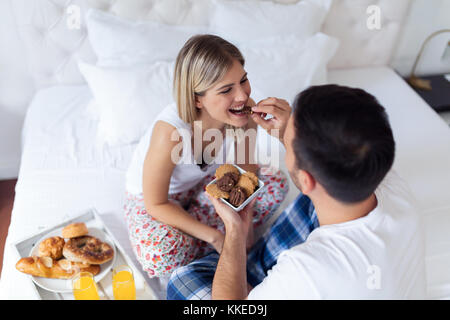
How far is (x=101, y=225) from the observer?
129 cm

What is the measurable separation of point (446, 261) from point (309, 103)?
821mm

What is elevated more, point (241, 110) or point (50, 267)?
point (241, 110)

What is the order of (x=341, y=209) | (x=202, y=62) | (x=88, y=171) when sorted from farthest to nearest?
(x=88, y=171)
(x=202, y=62)
(x=341, y=209)

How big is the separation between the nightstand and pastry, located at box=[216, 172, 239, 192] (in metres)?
1.48

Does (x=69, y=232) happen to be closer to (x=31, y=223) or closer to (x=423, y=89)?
(x=31, y=223)

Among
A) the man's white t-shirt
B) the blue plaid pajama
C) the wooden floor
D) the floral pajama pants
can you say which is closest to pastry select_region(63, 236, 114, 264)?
the floral pajama pants

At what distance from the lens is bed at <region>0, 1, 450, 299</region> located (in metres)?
1.25

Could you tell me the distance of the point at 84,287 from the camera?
1.01 metres

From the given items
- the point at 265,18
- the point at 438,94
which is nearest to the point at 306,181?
the point at 265,18

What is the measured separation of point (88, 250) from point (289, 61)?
115 centimetres

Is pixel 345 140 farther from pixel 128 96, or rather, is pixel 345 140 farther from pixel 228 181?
pixel 128 96

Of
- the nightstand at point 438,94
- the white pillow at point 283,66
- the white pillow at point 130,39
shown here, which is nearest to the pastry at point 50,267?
the white pillow at point 283,66

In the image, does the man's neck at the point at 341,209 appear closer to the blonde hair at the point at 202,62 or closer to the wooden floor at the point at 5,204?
the blonde hair at the point at 202,62
